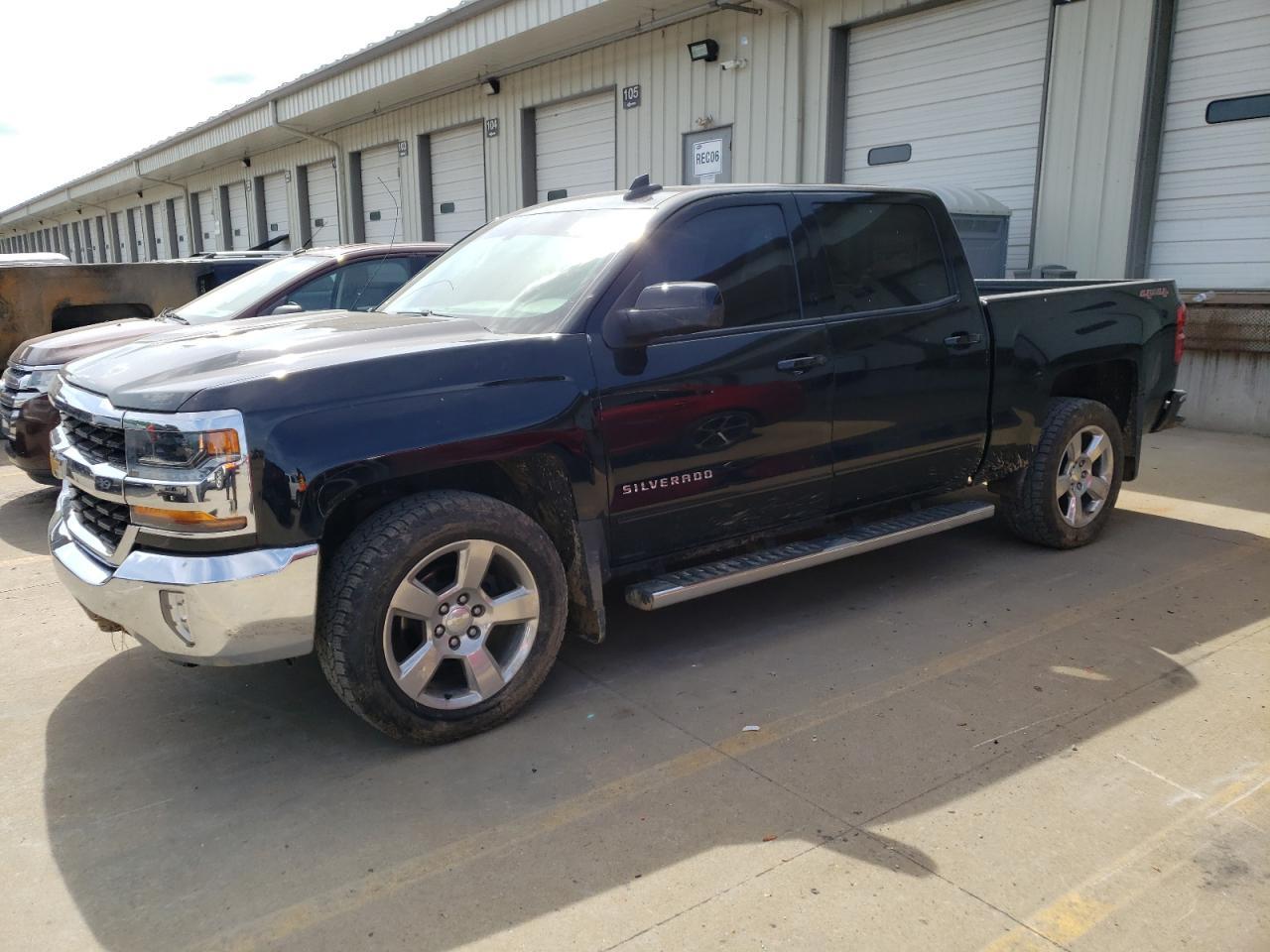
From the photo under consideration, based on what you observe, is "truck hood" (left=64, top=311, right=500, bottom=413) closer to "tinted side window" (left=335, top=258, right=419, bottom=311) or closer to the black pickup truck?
the black pickup truck

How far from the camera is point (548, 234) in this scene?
434 centimetres

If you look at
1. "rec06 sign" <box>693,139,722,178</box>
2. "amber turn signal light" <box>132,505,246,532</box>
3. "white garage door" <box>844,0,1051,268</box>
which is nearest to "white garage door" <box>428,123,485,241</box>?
"rec06 sign" <box>693,139,722,178</box>

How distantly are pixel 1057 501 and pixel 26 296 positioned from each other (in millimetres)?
8249

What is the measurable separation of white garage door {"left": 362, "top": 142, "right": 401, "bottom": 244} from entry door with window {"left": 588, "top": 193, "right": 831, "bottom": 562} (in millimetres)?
16244

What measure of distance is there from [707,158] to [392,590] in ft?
35.5

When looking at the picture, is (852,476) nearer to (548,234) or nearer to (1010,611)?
(1010,611)

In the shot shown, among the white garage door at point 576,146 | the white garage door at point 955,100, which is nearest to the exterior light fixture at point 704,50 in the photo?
the white garage door at point 955,100

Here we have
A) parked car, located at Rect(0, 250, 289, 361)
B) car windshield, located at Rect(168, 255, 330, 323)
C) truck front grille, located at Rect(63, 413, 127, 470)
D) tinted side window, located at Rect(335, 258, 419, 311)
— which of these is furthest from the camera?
parked car, located at Rect(0, 250, 289, 361)

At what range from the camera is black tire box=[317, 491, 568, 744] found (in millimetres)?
3160

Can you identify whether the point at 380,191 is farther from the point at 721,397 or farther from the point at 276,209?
the point at 721,397

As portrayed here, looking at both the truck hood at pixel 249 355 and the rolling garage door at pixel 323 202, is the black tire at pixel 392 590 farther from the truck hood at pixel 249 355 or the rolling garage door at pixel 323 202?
the rolling garage door at pixel 323 202

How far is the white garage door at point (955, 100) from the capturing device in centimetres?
979

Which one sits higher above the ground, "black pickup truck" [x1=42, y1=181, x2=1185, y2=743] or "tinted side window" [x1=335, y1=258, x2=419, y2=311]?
"tinted side window" [x1=335, y1=258, x2=419, y2=311]

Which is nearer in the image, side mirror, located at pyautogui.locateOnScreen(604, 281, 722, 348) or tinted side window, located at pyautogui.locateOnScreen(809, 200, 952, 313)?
side mirror, located at pyautogui.locateOnScreen(604, 281, 722, 348)
